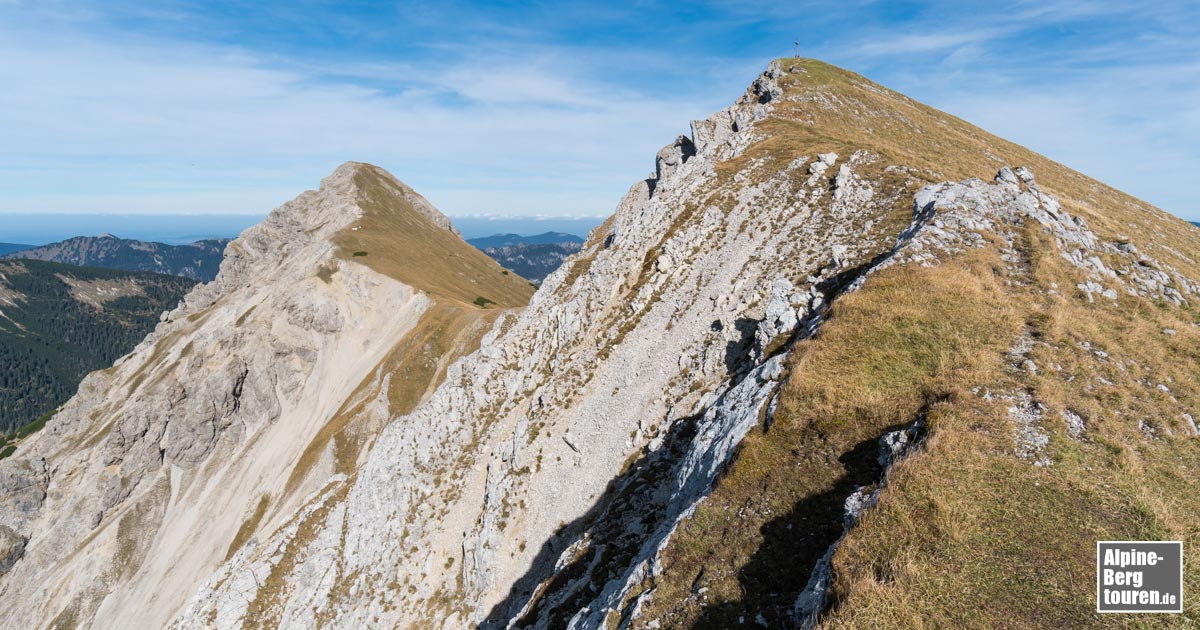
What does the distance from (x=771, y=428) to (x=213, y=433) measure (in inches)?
5366

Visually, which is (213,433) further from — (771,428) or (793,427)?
(793,427)

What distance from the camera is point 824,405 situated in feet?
60.8

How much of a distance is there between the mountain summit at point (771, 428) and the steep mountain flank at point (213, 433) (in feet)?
3.80

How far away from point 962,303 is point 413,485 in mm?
46236

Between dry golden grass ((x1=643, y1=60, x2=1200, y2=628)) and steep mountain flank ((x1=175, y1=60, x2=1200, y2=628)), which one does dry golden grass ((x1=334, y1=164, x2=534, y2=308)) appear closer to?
steep mountain flank ((x1=175, y1=60, x2=1200, y2=628))

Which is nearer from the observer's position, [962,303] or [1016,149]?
[962,303]

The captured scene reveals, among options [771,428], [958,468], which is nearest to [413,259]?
[771,428]

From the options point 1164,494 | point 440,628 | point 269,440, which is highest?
point 1164,494

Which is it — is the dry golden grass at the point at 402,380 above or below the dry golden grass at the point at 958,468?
below

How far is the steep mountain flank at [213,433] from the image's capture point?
92812 millimetres

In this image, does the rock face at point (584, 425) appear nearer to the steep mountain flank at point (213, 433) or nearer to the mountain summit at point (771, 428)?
the mountain summit at point (771, 428)

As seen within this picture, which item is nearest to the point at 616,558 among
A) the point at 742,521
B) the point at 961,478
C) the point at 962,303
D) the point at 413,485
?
the point at 742,521

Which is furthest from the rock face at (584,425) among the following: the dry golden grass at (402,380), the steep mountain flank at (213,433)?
the steep mountain flank at (213,433)

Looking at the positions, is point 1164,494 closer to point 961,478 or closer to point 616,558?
point 961,478
